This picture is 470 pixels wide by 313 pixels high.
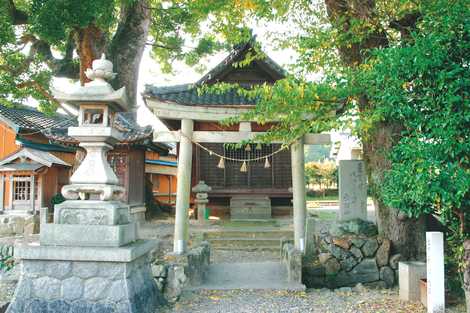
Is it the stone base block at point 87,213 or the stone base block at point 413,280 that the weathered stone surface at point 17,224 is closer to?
the stone base block at point 87,213

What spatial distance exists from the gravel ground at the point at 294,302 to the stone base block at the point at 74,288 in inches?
40.6

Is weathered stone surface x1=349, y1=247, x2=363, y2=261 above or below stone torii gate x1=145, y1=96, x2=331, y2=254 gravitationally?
below

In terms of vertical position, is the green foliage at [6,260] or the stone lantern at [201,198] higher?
the stone lantern at [201,198]

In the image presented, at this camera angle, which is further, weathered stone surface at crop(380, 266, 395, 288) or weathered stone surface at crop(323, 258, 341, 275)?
weathered stone surface at crop(323, 258, 341, 275)

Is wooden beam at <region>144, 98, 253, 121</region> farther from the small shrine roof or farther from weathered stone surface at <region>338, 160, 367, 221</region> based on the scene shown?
the small shrine roof

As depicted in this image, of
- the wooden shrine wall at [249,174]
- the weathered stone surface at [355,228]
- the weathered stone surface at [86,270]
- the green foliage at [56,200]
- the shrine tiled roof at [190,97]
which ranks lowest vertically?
the weathered stone surface at [86,270]

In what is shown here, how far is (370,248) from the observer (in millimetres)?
7703

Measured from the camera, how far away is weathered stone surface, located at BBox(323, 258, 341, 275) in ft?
25.4

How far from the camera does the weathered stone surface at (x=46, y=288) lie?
16.4ft

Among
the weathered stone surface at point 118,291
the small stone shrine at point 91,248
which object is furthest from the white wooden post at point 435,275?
the weathered stone surface at point 118,291

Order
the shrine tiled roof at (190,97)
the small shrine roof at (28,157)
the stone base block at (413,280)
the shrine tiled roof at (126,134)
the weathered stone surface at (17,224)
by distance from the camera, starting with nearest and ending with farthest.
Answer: the stone base block at (413,280)
the shrine tiled roof at (190,97)
the shrine tiled roof at (126,134)
the small shrine roof at (28,157)
the weathered stone surface at (17,224)

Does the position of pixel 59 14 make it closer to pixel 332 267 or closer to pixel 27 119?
pixel 27 119

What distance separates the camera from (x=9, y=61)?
15.4 m

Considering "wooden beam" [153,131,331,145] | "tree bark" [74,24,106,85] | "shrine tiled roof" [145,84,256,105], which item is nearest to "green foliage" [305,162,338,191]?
"tree bark" [74,24,106,85]
